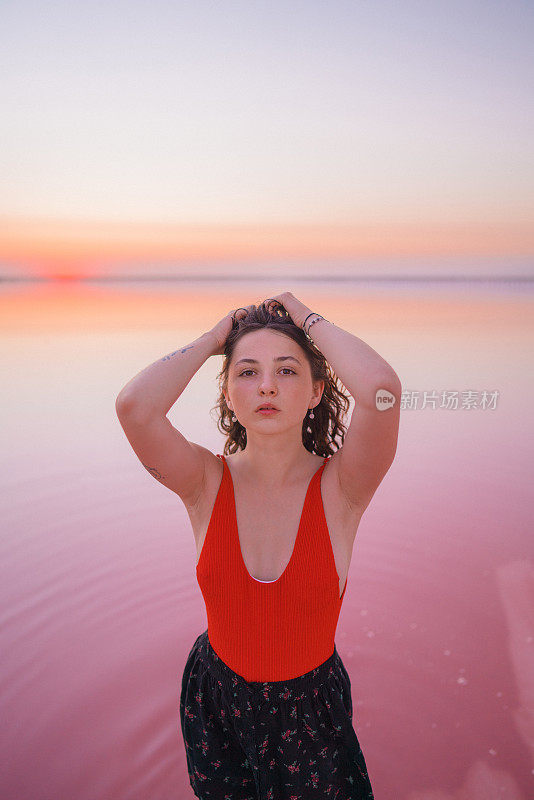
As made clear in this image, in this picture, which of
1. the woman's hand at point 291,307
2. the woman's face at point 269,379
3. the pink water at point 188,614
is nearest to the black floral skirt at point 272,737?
the woman's face at point 269,379

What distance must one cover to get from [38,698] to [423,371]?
701 centimetres

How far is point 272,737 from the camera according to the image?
5.15ft

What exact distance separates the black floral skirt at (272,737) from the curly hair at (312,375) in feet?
2.63

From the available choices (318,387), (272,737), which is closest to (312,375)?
(318,387)

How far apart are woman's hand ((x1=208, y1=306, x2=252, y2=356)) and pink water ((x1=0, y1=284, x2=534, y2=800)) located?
199 centimetres

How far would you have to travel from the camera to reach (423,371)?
337 inches

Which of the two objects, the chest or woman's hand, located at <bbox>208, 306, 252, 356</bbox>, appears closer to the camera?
the chest

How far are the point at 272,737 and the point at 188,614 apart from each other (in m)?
2.03

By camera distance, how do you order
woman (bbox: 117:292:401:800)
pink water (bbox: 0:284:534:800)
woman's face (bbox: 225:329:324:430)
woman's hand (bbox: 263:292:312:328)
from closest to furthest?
1. woman (bbox: 117:292:401:800)
2. woman's face (bbox: 225:329:324:430)
3. woman's hand (bbox: 263:292:312:328)
4. pink water (bbox: 0:284:534:800)

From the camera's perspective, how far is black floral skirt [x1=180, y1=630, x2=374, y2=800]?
157 centimetres

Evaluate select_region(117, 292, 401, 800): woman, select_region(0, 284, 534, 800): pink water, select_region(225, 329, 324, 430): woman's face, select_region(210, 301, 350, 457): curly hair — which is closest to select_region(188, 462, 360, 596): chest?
select_region(117, 292, 401, 800): woman

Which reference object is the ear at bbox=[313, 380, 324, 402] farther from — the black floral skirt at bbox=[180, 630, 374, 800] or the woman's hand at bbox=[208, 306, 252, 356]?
the black floral skirt at bbox=[180, 630, 374, 800]

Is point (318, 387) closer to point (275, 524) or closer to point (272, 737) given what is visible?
point (275, 524)

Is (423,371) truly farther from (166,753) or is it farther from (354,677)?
(166,753)
